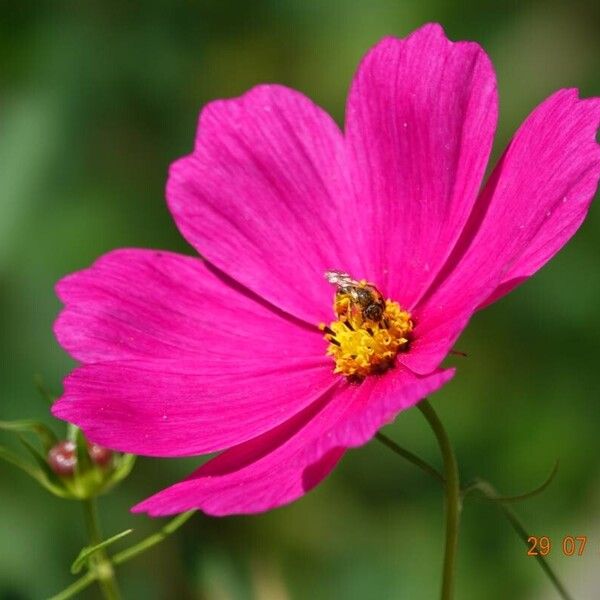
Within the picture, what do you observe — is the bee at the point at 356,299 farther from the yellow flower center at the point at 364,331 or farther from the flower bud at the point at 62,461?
the flower bud at the point at 62,461

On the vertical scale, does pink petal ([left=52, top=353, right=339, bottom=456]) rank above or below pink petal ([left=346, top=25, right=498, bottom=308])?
below

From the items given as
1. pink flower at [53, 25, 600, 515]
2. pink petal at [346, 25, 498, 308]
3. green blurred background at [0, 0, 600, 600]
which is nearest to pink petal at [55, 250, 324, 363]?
pink flower at [53, 25, 600, 515]

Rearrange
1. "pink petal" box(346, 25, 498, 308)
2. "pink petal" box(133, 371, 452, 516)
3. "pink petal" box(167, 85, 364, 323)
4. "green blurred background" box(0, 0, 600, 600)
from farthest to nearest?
"green blurred background" box(0, 0, 600, 600) < "pink petal" box(167, 85, 364, 323) < "pink petal" box(346, 25, 498, 308) < "pink petal" box(133, 371, 452, 516)

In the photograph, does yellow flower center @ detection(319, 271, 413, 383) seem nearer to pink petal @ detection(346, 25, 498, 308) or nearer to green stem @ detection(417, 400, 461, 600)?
pink petal @ detection(346, 25, 498, 308)

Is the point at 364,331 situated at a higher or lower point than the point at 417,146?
lower

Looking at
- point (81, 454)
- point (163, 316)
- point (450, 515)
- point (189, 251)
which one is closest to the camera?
point (450, 515)

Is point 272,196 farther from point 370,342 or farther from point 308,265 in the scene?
point 370,342

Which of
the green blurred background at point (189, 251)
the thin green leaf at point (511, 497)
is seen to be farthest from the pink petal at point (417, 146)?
the green blurred background at point (189, 251)

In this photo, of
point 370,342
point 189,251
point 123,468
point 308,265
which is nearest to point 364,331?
point 370,342
